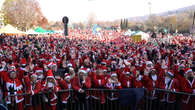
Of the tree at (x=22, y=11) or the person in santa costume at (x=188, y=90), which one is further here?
the tree at (x=22, y=11)

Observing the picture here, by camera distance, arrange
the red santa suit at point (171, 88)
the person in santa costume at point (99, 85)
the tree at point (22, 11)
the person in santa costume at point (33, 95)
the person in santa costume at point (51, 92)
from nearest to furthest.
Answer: the person in santa costume at point (51, 92) → the person in santa costume at point (33, 95) → the red santa suit at point (171, 88) → the person in santa costume at point (99, 85) → the tree at point (22, 11)

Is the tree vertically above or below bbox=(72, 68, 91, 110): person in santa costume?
above

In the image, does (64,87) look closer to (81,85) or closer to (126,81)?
(81,85)

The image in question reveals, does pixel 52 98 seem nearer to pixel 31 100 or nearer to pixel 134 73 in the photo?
pixel 31 100

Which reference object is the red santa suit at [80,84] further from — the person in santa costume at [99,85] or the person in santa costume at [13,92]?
the person in santa costume at [13,92]

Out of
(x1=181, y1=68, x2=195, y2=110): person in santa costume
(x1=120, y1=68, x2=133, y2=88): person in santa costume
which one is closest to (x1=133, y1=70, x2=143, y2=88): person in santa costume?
(x1=120, y1=68, x2=133, y2=88): person in santa costume

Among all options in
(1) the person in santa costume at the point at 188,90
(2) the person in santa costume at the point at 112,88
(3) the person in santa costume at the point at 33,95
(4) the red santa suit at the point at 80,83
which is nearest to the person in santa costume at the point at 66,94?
(4) the red santa suit at the point at 80,83

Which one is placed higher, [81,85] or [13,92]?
[81,85]

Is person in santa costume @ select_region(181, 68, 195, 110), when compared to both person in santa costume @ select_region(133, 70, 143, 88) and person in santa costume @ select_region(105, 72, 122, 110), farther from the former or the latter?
person in santa costume @ select_region(105, 72, 122, 110)

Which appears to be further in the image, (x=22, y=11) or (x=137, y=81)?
(x=22, y=11)

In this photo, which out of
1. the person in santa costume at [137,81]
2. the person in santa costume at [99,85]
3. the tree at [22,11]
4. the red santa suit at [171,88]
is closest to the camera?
the red santa suit at [171,88]

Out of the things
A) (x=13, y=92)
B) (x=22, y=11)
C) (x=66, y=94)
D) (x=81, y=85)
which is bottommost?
(x=66, y=94)

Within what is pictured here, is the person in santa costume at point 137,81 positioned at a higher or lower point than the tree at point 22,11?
lower

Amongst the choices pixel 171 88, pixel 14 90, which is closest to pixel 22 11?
pixel 14 90
